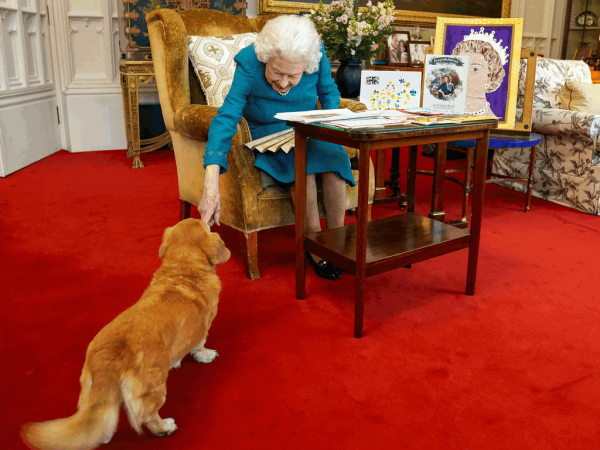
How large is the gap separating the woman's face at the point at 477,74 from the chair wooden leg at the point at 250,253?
136 centimetres

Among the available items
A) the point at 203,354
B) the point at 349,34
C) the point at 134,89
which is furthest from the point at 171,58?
the point at 134,89

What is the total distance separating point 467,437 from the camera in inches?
50.6

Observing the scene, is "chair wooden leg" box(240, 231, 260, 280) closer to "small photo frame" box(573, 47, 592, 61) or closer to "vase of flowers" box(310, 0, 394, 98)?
"vase of flowers" box(310, 0, 394, 98)

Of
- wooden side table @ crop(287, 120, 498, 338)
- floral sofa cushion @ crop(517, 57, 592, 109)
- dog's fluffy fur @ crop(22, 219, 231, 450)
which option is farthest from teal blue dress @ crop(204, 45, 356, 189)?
floral sofa cushion @ crop(517, 57, 592, 109)

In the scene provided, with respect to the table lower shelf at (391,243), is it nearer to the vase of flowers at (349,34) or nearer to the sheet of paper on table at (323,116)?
the sheet of paper on table at (323,116)

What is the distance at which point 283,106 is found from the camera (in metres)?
2.18

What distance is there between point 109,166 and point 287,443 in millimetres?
3603

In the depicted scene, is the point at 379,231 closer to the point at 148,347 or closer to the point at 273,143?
the point at 273,143

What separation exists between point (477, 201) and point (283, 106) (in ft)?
2.82

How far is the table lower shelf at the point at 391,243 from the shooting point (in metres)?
1.75

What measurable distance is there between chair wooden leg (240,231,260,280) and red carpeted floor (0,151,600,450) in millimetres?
48

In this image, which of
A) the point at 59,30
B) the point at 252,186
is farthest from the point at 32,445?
the point at 59,30

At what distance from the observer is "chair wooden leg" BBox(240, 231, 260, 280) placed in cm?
217

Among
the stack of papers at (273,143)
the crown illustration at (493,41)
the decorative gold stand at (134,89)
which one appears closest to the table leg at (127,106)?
the decorative gold stand at (134,89)
